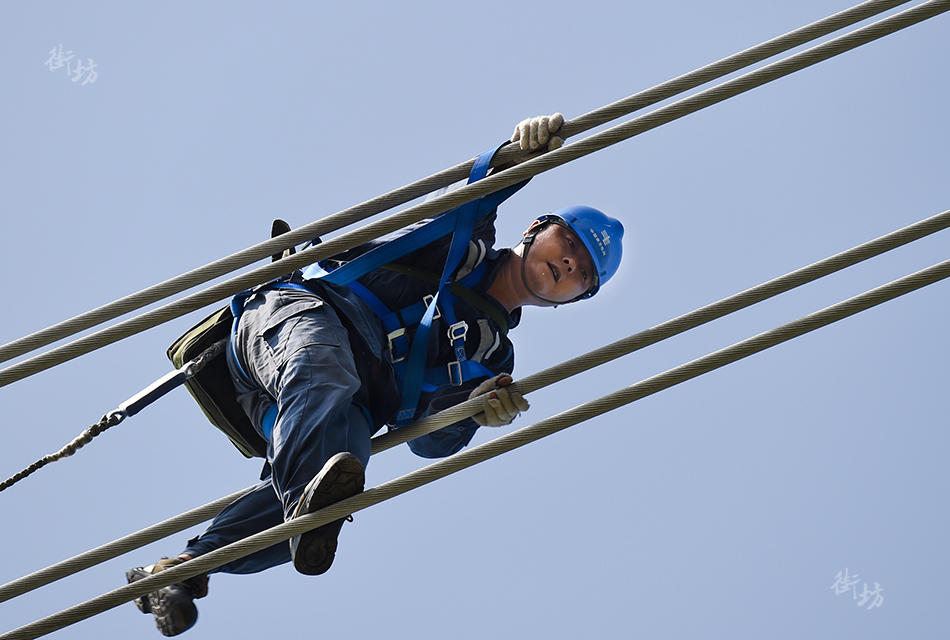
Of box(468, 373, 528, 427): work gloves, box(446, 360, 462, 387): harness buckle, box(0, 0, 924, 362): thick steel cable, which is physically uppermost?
box(0, 0, 924, 362): thick steel cable

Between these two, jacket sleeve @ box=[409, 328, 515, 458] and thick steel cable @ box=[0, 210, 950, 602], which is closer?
thick steel cable @ box=[0, 210, 950, 602]

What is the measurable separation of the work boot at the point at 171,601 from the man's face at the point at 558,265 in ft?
5.88

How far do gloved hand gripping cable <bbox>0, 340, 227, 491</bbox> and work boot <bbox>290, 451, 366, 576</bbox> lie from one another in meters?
1.04

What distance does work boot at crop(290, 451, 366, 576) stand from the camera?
422 centimetres

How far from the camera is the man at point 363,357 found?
14.7 feet

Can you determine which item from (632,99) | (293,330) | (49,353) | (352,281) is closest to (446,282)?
(352,281)

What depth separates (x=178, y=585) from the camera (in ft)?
15.5

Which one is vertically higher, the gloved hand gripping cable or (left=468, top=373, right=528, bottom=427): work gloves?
the gloved hand gripping cable

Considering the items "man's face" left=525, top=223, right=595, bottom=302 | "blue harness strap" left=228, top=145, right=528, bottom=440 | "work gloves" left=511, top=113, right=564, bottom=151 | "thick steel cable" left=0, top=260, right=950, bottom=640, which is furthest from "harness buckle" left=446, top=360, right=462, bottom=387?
"thick steel cable" left=0, top=260, right=950, bottom=640

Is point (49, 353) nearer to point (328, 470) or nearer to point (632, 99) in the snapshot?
point (328, 470)

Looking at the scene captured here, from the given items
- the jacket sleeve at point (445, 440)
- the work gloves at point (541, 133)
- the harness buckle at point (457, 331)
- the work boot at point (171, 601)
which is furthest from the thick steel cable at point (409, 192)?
the jacket sleeve at point (445, 440)

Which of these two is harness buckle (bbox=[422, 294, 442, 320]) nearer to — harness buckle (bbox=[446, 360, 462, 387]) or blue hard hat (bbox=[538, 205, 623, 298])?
harness buckle (bbox=[446, 360, 462, 387])

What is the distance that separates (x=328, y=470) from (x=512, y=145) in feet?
4.78

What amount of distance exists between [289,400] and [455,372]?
0.91 meters
